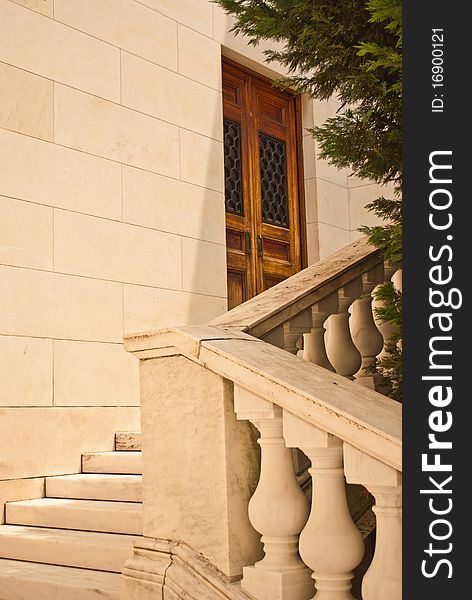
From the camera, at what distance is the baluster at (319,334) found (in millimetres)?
3711

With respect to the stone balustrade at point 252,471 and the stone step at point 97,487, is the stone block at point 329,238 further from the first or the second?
the stone balustrade at point 252,471

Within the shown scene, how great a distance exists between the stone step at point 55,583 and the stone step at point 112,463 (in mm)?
1029

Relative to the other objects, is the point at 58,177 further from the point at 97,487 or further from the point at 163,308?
the point at 97,487

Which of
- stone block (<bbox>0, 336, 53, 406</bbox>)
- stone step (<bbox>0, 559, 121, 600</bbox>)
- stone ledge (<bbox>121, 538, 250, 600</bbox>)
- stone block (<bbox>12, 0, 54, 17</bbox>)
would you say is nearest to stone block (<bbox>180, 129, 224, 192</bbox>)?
stone block (<bbox>12, 0, 54, 17</bbox>)

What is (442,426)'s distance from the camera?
6.38ft

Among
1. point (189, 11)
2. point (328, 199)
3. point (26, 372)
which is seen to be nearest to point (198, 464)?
point (26, 372)

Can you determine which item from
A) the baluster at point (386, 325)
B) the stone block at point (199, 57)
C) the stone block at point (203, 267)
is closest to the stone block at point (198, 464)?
the baluster at point (386, 325)

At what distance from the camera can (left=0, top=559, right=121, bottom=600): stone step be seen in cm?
338

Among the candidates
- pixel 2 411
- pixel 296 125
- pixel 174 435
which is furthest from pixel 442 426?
pixel 296 125

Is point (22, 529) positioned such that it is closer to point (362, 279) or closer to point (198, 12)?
point (362, 279)

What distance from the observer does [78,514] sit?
4246mm

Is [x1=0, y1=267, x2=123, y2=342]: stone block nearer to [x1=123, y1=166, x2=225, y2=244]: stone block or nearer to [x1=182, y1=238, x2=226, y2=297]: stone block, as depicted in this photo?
[x1=123, y1=166, x2=225, y2=244]: stone block

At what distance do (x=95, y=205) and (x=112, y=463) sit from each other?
72.9 inches

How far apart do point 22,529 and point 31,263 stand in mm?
1714
